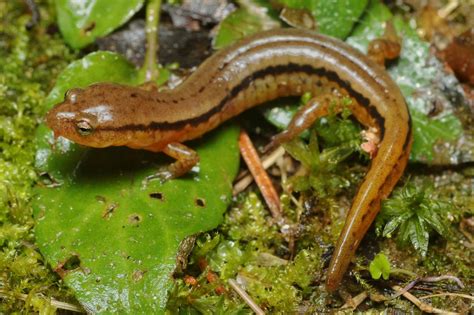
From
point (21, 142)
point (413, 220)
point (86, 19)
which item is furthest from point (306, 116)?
point (21, 142)

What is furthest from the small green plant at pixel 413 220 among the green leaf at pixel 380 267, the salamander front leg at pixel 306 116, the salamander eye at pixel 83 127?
the salamander eye at pixel 83 127

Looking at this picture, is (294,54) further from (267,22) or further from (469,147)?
(469,147)

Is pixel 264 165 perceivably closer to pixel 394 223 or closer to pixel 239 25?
pixel 394 223

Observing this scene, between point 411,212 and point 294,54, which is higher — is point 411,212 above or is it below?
below

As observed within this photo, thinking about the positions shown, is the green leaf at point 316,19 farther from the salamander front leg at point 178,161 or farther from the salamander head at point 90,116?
the salamander head at point 90,116

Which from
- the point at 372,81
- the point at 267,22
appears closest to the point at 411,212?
the point at 372,81
